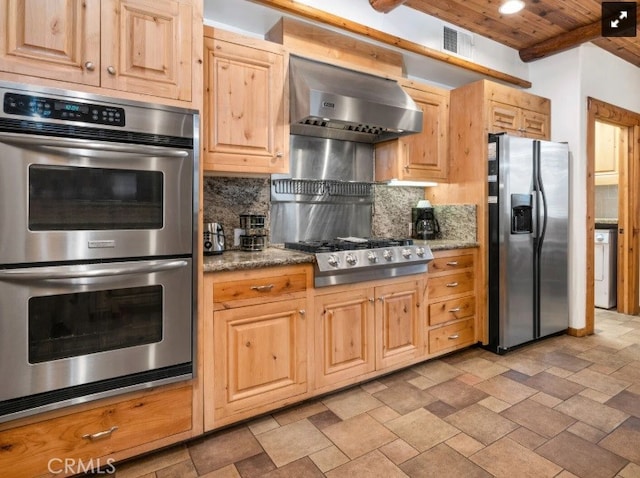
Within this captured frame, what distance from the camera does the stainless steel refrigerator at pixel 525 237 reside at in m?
3.17

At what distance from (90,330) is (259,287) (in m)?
A: 0.82

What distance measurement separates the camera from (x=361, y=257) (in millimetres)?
2451

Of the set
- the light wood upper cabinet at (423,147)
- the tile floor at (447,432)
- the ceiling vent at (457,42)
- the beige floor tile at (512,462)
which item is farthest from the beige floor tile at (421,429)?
the ceiling vent at (457,42)

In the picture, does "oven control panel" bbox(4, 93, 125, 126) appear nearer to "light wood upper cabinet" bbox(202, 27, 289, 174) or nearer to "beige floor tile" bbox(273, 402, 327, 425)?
"light wood upper cabinet" bbox(202, 27, 289, 174)

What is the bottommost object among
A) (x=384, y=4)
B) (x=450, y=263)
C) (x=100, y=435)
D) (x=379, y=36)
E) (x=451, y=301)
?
(x=100, y=435)

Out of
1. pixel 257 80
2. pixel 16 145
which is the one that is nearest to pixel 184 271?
pixel 16 145

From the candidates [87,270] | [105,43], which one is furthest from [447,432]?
[105,43]

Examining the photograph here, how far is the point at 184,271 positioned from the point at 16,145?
839 millimetres

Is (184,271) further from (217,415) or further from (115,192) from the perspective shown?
(217,415)

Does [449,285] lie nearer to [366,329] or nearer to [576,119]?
[366,329]

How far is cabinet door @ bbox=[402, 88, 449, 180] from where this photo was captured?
318cm

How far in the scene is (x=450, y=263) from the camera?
10.1 ft

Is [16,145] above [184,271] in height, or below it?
above

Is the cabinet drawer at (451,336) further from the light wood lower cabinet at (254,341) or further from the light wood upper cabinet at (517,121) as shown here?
the light wood upper cabinet at (517,121)
